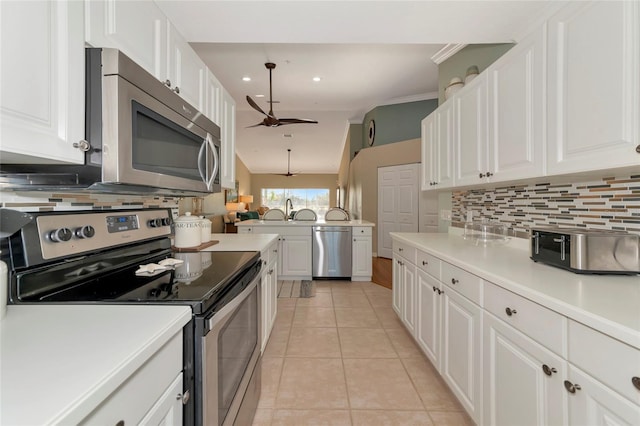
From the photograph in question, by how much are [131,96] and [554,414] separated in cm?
172

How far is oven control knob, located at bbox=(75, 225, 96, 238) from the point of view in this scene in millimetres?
1093

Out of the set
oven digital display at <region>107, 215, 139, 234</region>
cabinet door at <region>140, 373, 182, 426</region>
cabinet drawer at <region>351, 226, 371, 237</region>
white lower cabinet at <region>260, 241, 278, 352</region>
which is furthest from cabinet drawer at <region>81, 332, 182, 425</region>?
cabinet drawer at <region>351, 226, 371, 237</region>

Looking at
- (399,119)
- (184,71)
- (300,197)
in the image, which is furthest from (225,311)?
(300,197)

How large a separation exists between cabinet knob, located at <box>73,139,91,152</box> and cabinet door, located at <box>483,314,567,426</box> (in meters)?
1.59

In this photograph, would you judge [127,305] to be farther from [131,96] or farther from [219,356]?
[131,96]

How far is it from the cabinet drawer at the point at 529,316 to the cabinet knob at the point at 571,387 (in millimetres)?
79

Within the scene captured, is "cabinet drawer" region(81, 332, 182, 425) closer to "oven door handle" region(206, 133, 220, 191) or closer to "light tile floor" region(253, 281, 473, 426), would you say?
"oven door handle" region(206, 133, 220, 191)

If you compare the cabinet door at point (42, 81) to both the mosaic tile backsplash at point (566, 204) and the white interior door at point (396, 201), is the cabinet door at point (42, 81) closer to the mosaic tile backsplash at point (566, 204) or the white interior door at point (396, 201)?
the mosaic tile backsplash at point (566, 204)

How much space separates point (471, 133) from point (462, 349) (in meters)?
1.41

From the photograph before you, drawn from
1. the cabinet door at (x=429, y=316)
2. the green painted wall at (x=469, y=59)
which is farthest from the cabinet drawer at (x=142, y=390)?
the green painted wall at (x=469, y=59)

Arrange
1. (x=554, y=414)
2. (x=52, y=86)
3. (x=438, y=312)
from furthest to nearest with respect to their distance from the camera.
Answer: (x=438, y=312) < (x=554, y=414) < (x=52, y=86)

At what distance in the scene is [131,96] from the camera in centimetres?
97

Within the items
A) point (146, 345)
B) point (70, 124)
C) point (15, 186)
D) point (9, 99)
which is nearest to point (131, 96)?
point (70, 124)

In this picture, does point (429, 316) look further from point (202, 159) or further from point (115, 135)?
point (115, 135)
